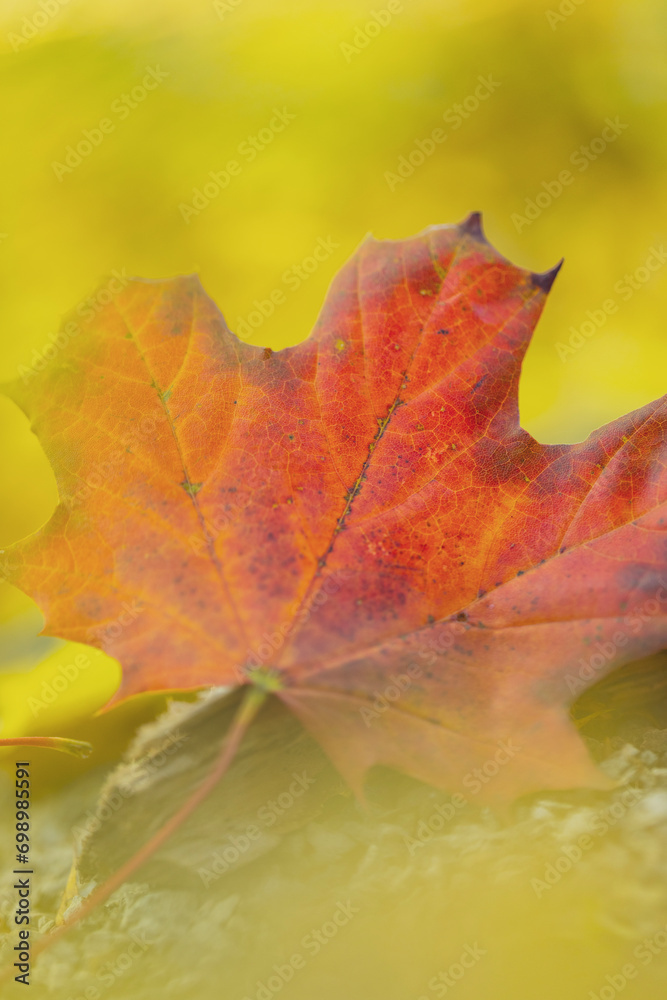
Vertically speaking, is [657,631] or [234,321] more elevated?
[234,321]

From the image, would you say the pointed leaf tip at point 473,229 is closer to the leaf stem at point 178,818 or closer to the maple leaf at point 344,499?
the maple leaf at point 344,499

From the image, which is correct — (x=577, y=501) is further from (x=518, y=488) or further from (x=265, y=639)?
(x=265, y=639)

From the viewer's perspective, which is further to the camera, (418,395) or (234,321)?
(234,321)

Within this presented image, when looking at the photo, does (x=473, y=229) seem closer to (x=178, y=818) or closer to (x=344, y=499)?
(x=344, y=499)

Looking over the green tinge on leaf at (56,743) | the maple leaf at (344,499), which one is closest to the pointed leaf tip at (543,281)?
the maple leaf at (344,499)

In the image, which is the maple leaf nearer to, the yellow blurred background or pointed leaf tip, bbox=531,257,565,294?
pointed leaf tip, bbox=531,257,565,294

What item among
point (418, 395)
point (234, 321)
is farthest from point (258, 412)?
point (234, 321)

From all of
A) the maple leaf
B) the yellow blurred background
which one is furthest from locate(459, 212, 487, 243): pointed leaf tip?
the yellow blurred background

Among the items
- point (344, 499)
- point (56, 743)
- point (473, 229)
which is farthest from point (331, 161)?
point (56, 743)
